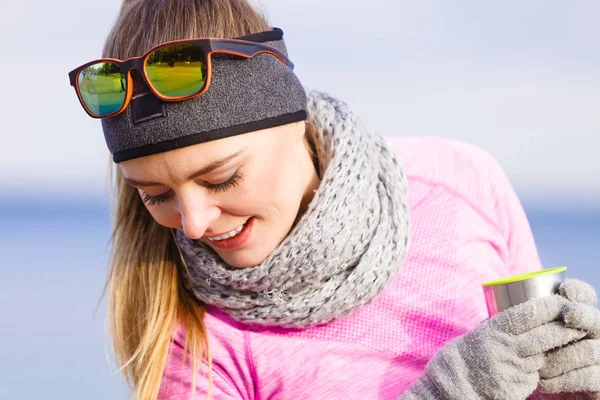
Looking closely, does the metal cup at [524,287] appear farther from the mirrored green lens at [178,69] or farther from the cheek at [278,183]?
the mirrored green lens at [178,69]

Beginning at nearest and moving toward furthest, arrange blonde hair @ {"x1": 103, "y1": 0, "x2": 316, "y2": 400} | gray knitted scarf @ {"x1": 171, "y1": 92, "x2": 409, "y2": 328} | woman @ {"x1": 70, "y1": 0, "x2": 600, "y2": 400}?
1. woman @ {"x1": 70, "y1": 0, "x2": 600, "y2": 400}
2. blonde hair @ {"x1": 103, "y1": 0, "x2": 316, "y2": 400}
3. gray knitted scarf @ {"x1": 171, "y1": 92, "x2": 409, "y2": 328}

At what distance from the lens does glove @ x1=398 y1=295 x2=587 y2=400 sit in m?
1.76

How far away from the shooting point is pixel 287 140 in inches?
80.7

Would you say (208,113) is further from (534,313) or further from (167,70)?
(534,313)

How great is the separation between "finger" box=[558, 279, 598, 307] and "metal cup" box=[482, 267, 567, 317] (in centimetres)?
2

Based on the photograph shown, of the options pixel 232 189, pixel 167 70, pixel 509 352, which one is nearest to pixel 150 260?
pixel 232 189

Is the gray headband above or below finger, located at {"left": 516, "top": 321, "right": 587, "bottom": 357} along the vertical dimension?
above

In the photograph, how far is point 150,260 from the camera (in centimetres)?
231

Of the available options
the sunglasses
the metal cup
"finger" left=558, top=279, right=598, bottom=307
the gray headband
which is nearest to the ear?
the gray headband

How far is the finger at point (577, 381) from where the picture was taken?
1.78m

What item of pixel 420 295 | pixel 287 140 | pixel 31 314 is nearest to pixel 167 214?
pixel 287 140

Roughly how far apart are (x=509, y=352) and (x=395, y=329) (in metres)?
0.47

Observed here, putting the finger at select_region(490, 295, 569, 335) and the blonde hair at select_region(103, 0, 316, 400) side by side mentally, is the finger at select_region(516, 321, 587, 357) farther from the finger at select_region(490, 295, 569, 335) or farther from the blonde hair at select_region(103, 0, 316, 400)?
the blonde hair at select_region(103, 0, 316, 400)

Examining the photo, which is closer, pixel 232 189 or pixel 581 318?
pixel 581 318
